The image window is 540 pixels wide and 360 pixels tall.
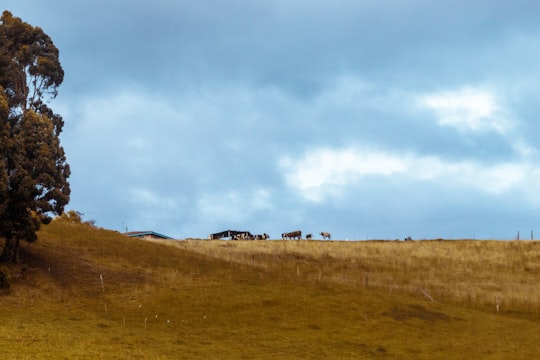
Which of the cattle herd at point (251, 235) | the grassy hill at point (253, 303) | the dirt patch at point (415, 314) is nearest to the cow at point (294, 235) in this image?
the cattle herd at point (251, 235)

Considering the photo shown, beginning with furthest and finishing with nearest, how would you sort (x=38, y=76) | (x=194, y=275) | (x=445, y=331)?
(x=38, y=76)
(x=194, y=275)
(x=445, y=331)

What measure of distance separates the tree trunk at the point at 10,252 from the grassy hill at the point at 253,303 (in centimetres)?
118

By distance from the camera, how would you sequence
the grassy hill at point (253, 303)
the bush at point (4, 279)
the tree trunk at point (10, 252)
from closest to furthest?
the grassy hill at point (253, 303), the bush at point (4, 279), the tree trunk at point (10, 252)

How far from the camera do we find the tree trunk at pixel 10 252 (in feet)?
189

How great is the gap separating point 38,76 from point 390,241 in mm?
68092

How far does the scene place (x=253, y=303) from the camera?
54.4 m

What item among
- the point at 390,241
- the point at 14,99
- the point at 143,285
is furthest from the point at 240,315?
the point at 390,241

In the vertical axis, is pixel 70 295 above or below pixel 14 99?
below

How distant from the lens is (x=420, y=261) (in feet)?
286

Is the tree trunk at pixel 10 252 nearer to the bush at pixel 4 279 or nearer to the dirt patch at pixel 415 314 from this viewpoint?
the bush at pixel 4 279

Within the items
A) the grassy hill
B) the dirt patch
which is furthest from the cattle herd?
the dirt patch

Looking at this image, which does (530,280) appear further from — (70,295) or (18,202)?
(18,202)

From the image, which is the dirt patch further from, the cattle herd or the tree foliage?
the cattle herd

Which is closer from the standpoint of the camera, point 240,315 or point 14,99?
point 240,315
